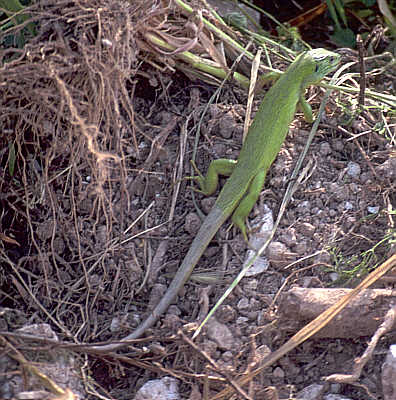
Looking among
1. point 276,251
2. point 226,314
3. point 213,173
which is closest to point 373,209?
point 276,251

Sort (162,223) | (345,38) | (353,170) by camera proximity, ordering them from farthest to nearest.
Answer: (345,38) < (353,170) < (162,223)

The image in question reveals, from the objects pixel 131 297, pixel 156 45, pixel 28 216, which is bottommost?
pixel 131 297

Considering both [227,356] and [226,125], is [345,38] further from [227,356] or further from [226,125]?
[227,356]

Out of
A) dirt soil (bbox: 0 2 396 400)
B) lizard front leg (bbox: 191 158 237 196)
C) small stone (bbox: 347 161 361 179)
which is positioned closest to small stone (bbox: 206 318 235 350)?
dirt soil (bbox: 0 2 396 400)

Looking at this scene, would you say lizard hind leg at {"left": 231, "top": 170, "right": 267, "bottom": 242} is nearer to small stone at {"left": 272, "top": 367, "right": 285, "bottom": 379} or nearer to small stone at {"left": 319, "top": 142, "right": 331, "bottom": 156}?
small stone at {"left": 319, "top": 142, "right": 331, "bottom": 156}

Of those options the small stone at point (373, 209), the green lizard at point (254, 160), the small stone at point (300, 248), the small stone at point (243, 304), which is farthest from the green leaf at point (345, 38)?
the small stone at point (243, 304)

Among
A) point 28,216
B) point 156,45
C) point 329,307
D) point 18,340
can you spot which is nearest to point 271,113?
point 156,45

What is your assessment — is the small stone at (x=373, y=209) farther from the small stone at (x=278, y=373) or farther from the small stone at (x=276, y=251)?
the small stone at (x=278, y=373)

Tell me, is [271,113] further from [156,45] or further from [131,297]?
[131,297]
